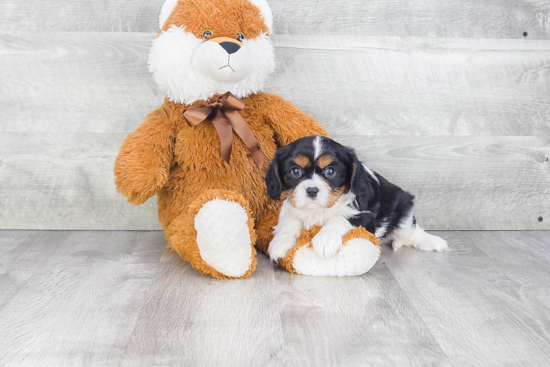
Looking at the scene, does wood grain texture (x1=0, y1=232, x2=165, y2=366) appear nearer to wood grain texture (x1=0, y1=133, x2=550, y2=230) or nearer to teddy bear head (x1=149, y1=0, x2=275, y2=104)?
wood grain texture (x1=0, y1=133, x2=550, y2=230)

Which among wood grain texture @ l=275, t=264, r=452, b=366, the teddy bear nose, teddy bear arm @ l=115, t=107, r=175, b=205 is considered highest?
the teddy bear nose

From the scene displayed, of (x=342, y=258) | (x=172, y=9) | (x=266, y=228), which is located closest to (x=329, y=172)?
(x=342, y=258)

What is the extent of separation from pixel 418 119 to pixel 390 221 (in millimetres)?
644

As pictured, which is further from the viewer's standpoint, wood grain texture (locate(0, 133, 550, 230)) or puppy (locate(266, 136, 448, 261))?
wood grain texture (locate(0, 133, 550, 230))

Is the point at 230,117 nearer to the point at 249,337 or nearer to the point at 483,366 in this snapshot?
the point at 249,337

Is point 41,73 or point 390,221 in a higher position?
point 41,73

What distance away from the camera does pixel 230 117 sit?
222 centimetres

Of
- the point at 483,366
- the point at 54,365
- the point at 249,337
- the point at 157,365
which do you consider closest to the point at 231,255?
the point at 249,337

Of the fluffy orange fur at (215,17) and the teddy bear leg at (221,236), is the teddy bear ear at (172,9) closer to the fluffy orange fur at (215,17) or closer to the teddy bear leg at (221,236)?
the fluffy orange fur at (215,17)

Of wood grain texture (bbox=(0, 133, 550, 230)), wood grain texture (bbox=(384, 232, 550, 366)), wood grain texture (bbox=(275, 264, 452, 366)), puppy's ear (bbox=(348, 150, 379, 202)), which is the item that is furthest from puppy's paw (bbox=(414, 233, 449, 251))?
puppy's ear (bbox=(348, 150, 379, 202))

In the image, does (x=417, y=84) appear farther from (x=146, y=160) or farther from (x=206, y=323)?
(x=206, y=323)

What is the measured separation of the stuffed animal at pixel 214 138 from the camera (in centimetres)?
198

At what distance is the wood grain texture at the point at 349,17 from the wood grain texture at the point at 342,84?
50mm

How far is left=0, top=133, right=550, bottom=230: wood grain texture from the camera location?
8.80 ft
